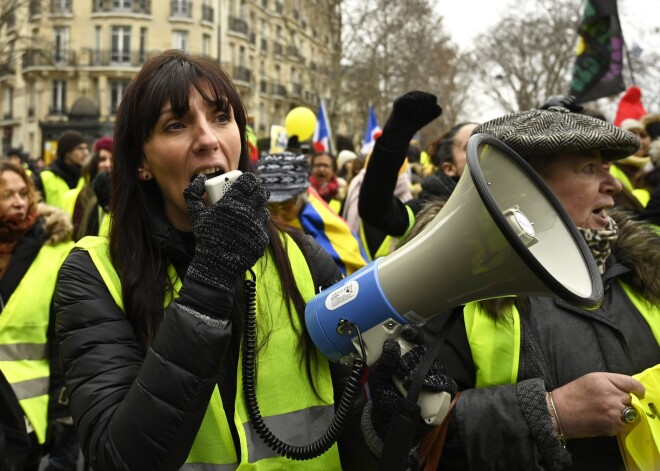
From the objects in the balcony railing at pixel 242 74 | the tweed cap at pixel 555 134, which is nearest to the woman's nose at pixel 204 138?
the tweed cap at pixel 555 134

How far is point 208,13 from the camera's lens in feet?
141

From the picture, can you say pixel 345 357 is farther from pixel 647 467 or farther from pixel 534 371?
pixel 647 467

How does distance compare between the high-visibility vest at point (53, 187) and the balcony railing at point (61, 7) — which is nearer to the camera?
the high-visibility vest at point (53, 187)

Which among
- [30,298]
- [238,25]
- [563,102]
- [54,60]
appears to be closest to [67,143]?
[30,298]

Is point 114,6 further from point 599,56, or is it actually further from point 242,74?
point 599,56

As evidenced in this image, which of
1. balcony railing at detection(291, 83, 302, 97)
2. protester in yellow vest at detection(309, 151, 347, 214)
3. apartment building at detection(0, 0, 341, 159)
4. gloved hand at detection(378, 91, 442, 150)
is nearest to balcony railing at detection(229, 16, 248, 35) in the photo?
apartment building at detection(0, 0, 341, 159)

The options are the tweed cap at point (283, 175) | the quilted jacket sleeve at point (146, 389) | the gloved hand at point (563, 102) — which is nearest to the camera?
the quilted jacket sleeve at point (146, 389)

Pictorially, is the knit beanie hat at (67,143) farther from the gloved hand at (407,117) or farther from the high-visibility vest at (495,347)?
the high-visibility vest at (495,347)

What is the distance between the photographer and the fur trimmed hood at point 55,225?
3.62 m

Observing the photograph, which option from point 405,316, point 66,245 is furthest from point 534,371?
point 66,245

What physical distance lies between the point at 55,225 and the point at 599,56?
16.7 ft

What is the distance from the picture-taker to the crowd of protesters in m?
1.47

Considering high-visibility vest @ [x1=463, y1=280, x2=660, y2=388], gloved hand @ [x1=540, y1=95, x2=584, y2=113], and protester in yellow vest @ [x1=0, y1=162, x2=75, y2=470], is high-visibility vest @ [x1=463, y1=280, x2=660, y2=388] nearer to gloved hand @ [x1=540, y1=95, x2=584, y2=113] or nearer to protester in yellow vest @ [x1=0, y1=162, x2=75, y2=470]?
gloved hand @ [x1=540, y1=95, x2=584, y2=113]

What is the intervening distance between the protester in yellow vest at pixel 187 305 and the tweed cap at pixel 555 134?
669 mm
